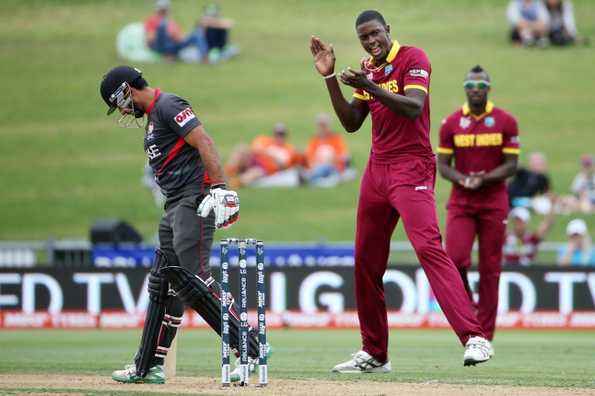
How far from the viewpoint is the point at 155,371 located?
8.41 m

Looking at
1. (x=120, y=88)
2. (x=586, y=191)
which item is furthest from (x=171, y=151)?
(x=586, y=191)

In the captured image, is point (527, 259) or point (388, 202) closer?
point (388, 202)

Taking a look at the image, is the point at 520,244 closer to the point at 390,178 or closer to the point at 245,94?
the point at 390,178

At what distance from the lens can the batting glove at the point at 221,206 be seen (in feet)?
26.1

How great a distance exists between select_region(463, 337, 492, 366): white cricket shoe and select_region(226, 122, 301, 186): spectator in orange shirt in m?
15.3

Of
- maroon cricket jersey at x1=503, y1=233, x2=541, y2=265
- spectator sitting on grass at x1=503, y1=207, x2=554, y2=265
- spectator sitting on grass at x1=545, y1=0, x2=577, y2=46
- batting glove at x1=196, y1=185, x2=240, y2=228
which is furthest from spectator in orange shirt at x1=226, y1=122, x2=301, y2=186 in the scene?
batting glove at x1=196, y1=185, x2=240, y2=228

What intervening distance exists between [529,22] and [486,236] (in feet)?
61.5

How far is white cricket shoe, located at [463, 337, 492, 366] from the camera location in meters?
8.01

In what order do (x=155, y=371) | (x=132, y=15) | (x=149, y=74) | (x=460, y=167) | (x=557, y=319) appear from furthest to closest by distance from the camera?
(x=132, y=15) < (x=149, y=74) < (x=557, y=319) < (x=460, y=167) < (x=155, y=371)

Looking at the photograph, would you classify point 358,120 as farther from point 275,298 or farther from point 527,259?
point 527,259

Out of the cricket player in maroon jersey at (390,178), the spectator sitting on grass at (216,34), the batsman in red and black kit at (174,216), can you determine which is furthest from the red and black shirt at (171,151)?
the spectator sitting on grass at (216,34)

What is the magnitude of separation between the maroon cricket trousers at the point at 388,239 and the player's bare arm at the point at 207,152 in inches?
45.4

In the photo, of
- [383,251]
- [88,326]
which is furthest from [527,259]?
[383,251]

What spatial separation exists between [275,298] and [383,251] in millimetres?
8221
